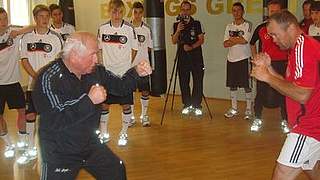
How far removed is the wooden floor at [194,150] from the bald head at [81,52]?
205 cm

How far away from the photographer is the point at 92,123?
120 inches

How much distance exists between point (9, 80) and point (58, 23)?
137cm

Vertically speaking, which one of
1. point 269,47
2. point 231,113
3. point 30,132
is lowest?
point 231,113

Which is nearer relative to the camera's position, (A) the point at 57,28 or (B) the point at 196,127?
(A) the point at 57,28

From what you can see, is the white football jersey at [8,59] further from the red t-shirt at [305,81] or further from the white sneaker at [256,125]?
the red t-shirt at [305,81]

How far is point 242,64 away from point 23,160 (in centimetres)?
399

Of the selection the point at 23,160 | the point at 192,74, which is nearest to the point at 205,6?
the point at 192,74

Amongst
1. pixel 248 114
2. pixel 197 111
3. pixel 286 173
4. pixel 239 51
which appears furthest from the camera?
pixel 197 111

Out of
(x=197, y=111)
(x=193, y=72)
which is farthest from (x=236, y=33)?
(x=197, y=111)

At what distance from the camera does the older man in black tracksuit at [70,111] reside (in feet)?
9.30

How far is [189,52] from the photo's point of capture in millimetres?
8266

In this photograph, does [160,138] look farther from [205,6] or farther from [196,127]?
[205,6]

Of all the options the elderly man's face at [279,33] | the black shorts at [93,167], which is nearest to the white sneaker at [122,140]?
the black shorts at [93,167]

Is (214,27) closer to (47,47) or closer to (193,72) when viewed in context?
(193,72)
